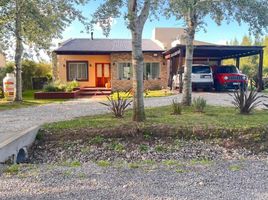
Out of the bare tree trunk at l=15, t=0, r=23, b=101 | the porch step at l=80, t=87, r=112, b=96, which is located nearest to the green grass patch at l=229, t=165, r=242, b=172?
the bare tree trunk at l=15, t=0, r=23, b=101

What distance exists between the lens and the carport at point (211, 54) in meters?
20.8

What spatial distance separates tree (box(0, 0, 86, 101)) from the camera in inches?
569

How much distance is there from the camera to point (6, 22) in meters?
15.4

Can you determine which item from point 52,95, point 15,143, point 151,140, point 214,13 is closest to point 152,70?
point 52,95

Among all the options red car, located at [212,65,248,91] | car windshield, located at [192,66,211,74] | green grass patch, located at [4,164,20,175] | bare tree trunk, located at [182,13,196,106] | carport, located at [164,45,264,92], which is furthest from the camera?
carport, located at [164,45,264,92]

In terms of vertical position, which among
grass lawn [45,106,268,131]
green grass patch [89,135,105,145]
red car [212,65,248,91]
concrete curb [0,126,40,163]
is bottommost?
green grass patch [89,135,105,145]

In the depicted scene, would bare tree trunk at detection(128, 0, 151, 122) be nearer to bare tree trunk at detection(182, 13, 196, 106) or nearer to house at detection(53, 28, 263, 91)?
bare tree trunk at detection(182, 13, 196, 106)

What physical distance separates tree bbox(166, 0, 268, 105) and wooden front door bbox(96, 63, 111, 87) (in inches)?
623

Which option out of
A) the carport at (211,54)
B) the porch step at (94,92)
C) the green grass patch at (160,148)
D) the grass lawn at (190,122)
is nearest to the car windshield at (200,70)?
the carport at (211,54)

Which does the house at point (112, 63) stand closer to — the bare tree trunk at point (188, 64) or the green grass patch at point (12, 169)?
the bare tree trunk at point (188, 64)

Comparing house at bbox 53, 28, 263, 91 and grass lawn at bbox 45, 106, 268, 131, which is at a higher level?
house at bbox 53, 28, 263, 91

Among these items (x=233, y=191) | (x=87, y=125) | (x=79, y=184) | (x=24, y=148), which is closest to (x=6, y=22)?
(x=87, y=125)

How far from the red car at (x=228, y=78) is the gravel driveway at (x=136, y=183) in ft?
53.4

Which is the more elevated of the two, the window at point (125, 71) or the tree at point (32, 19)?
the tree at point (32, 19)
